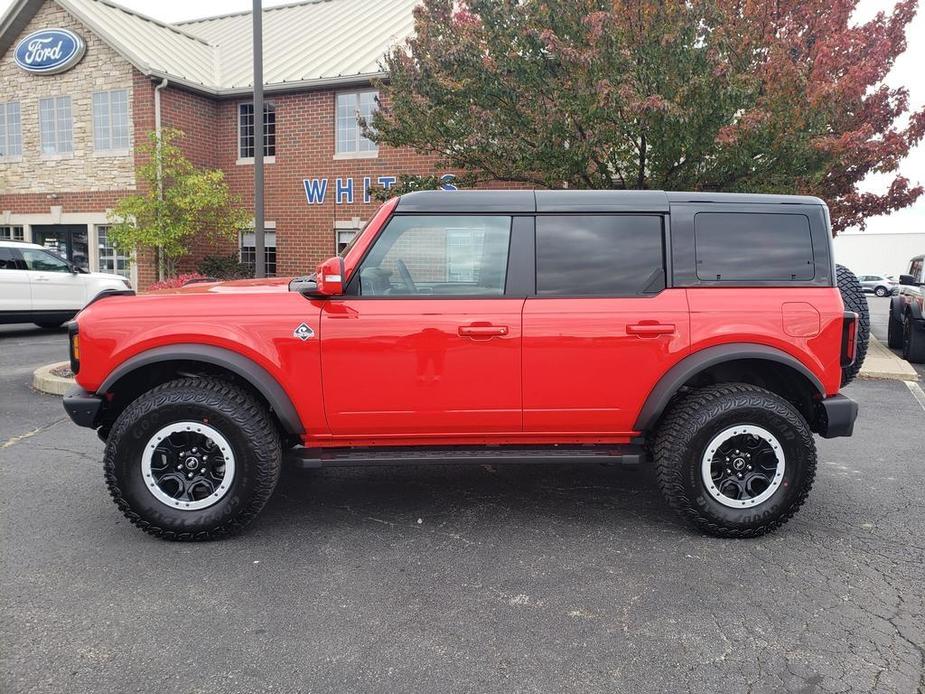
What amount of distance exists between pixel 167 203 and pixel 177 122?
2.90m

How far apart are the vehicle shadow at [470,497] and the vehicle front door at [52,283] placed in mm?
10118

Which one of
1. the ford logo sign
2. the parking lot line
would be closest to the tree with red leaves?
the parking lot line

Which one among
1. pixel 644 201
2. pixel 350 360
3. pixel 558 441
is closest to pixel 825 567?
pixel 558 441

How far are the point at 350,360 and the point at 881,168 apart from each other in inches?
419

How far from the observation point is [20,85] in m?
18.7

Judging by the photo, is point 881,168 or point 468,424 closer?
point 468,424

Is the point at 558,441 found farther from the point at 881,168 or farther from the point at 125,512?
the point at 881,168

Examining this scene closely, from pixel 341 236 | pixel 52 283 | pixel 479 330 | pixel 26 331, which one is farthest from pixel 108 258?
pixel 479 330

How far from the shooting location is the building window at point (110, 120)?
1745 cm

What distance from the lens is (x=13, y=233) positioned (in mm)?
19500

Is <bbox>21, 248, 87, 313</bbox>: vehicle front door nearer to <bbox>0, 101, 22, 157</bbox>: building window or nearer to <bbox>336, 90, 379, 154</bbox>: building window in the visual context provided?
<bbox>336, 90, 379, 154</bbox>: building window

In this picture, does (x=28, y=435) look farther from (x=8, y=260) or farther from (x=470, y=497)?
(x=8, y=260)

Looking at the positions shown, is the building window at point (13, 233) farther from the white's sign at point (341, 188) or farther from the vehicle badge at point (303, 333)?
the vehicle badge at point (303, 333)

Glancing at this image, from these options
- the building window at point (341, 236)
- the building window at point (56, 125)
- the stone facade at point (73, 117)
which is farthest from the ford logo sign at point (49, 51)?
the building window at point (341, 236)
